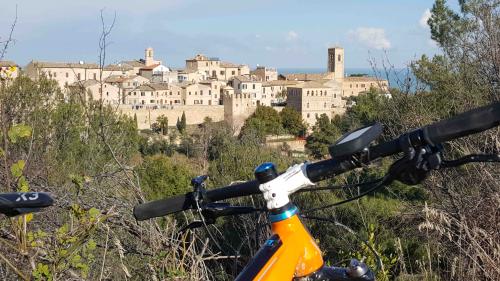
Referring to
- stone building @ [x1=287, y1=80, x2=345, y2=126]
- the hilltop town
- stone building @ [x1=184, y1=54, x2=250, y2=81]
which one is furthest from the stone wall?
stone building @ [x1=184, y1=54, x2=250, y2=81]

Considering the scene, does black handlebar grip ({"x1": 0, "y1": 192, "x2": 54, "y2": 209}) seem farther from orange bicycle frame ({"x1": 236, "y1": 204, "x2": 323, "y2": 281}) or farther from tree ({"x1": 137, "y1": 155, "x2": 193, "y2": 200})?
tree ({"x1": 137, "y1": 155, "x2": 193, "y2": 200})

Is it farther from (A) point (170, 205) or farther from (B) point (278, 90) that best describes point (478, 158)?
(B) point (278, 90)

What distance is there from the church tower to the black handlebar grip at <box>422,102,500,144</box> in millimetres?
66378

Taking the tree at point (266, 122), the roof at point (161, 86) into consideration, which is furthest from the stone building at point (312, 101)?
the roof at point (161, 86)

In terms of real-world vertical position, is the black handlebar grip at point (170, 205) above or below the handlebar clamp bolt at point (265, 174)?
below

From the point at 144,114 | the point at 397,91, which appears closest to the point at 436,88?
the point at 397,91

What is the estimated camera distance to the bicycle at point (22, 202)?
3.88 feet

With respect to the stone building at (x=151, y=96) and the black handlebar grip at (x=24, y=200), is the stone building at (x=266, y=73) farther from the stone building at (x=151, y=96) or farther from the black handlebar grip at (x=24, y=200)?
the black handlebar grip at (x=24, y=200)

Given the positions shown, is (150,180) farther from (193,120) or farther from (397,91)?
(193,120)

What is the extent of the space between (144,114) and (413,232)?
37870 mm

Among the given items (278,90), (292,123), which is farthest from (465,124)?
(278,90)

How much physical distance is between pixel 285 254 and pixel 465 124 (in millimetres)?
393

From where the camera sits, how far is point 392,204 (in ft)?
22.4

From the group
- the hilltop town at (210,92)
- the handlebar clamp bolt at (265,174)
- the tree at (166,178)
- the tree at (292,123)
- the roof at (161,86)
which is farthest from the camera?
the roof at (161,86)
